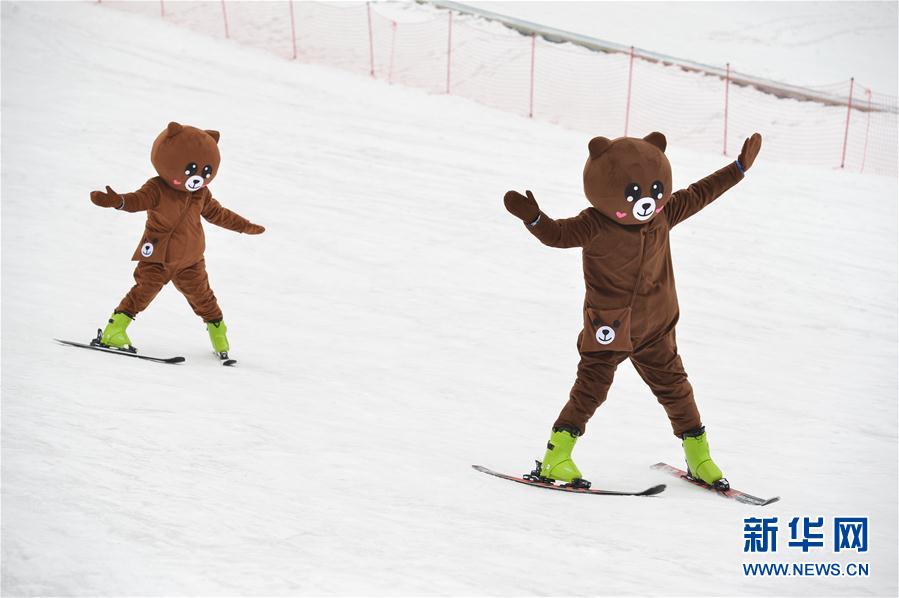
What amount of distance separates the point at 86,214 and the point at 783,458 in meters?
6.82

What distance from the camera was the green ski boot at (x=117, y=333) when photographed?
5.62 meters

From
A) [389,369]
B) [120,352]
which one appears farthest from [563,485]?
[120,352]

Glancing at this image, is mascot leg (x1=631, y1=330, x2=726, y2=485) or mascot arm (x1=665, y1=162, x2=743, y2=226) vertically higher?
mascot arm (x1=665, y1=162, x2=743, y2=226)

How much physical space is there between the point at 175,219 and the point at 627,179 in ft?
9.37

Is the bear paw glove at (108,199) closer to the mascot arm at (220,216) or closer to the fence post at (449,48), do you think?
the mascot arm at (220,216)

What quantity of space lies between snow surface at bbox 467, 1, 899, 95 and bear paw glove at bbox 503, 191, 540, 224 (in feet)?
55.4

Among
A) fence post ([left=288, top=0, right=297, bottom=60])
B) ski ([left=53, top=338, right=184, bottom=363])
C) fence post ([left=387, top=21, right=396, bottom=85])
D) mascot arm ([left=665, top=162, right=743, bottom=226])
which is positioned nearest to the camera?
mascot arm ([left=665, top=162, right=743, bottom=226])

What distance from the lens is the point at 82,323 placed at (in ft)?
20.4

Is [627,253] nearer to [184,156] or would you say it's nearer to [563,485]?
[563,485]

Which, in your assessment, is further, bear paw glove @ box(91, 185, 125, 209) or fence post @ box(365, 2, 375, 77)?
fence post @ box(365, 2, 375, 77)

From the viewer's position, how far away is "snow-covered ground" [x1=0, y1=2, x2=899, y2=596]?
→ 2.88 m

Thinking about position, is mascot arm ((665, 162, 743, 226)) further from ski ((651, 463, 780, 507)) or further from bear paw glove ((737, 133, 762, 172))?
ski ((651, 463, 780, 507))

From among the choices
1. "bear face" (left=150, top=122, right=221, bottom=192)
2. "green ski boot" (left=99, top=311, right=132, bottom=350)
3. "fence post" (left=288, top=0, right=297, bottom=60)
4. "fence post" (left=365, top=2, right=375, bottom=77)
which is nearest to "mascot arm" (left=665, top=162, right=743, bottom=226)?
"bear face" (left=150, top=122, right=221, bottom=192)

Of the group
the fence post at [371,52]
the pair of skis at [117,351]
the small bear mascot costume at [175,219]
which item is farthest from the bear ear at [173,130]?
the fence post at [371,52]
